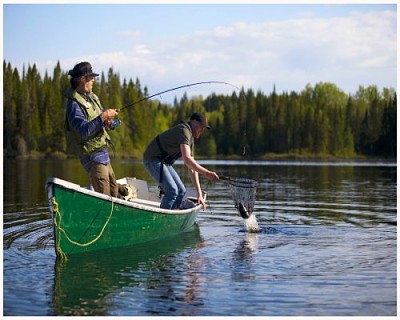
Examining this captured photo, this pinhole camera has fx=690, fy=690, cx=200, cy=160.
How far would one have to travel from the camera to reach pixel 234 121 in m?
142

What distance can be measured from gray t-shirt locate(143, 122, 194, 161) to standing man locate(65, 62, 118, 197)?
1.41 m

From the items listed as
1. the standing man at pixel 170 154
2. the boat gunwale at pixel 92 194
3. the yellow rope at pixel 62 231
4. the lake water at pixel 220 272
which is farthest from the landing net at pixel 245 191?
the yellow rope at pixel 62 231

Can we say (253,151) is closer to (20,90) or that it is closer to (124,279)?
(20,90)

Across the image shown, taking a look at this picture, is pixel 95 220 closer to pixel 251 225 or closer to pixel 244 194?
pixel 244 194

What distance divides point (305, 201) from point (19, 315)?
14417mm

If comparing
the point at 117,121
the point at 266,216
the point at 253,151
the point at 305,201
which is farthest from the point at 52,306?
the point at 253,151

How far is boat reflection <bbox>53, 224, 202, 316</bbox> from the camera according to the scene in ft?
26.1

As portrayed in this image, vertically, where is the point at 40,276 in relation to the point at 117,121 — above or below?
below

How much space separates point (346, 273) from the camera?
31.6ft

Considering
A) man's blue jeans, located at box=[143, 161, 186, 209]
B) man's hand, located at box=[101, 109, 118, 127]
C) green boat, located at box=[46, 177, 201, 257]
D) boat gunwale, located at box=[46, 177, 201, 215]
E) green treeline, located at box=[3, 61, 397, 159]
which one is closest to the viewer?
boat gunwale, located at box=[46, 177, 201, 215]

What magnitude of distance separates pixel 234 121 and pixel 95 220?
132 metres

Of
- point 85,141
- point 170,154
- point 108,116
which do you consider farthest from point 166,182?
point 108,116

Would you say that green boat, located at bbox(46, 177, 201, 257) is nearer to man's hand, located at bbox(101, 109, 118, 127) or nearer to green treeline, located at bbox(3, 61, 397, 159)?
man's hand, located at bbox(101, 109, 118, 127)

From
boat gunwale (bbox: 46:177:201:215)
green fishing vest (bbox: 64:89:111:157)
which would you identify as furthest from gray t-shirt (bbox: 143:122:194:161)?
green fishing vest (bbox: 64:89:111:157)
